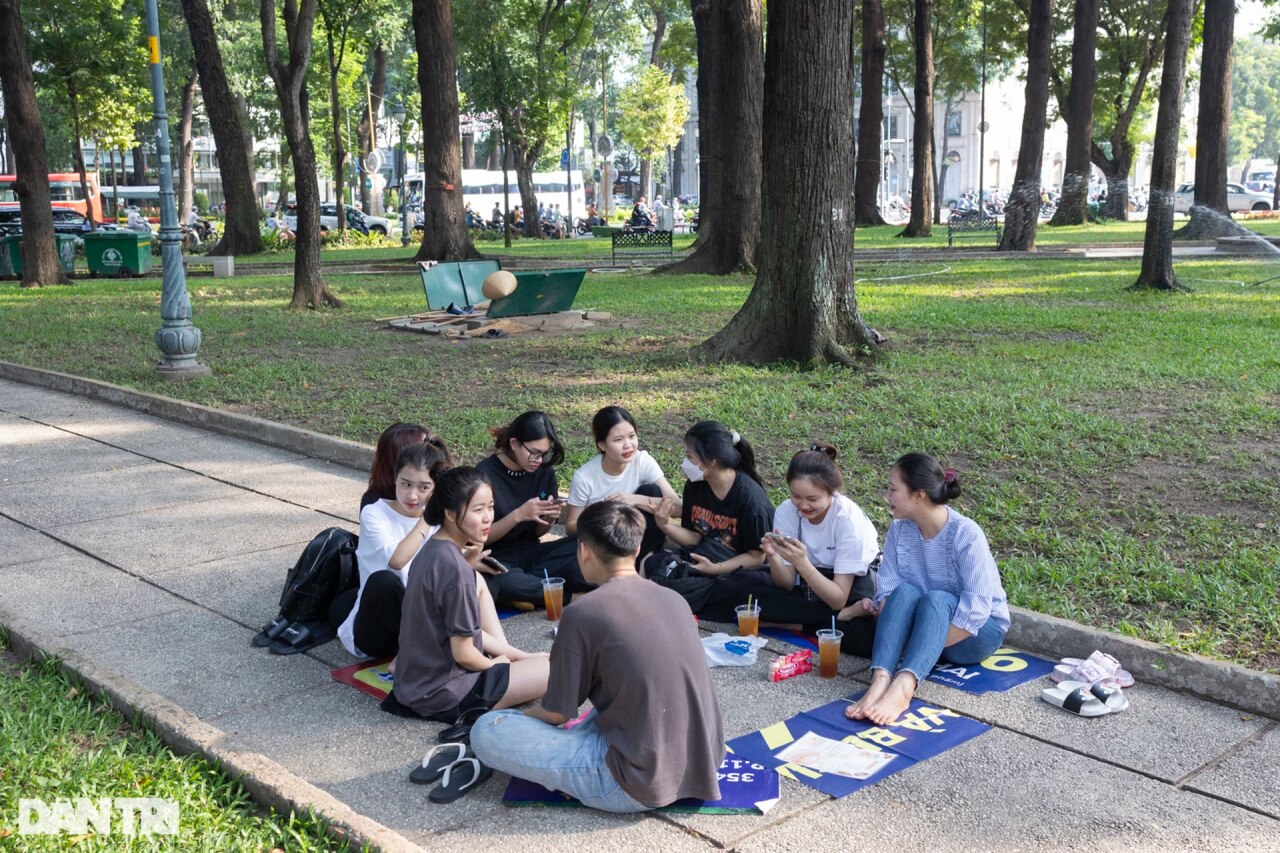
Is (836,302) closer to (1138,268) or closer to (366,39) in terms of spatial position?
(1138,268)

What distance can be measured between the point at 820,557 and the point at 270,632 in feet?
7.56

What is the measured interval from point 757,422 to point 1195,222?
81.8ft

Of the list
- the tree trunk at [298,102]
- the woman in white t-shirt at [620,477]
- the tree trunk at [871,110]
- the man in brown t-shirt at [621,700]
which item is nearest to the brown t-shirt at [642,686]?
the man in brown t-shirt at [621,700]

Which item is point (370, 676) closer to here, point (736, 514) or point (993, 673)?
point (736, 514)

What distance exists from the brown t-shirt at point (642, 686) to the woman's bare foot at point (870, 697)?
87cm

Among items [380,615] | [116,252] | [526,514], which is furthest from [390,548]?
[116,252]

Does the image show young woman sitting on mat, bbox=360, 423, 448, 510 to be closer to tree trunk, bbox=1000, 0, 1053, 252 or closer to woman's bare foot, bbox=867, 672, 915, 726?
woman's bare foot, bbox=867, 672, 915, 726

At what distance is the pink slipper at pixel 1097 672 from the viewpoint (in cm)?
446

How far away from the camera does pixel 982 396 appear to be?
9.04 metres

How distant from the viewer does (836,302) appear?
10969mm

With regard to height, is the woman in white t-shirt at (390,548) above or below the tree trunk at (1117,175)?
below

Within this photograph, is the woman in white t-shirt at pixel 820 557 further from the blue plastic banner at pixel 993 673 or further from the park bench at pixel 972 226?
the park bench at pixel 972 226

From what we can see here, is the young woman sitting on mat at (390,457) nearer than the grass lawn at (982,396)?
Yes

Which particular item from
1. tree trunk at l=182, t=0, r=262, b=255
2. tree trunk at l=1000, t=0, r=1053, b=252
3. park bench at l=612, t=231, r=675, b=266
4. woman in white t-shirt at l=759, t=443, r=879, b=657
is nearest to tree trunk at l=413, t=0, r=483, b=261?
park bench at l=612, t=231, r=675, b=266
